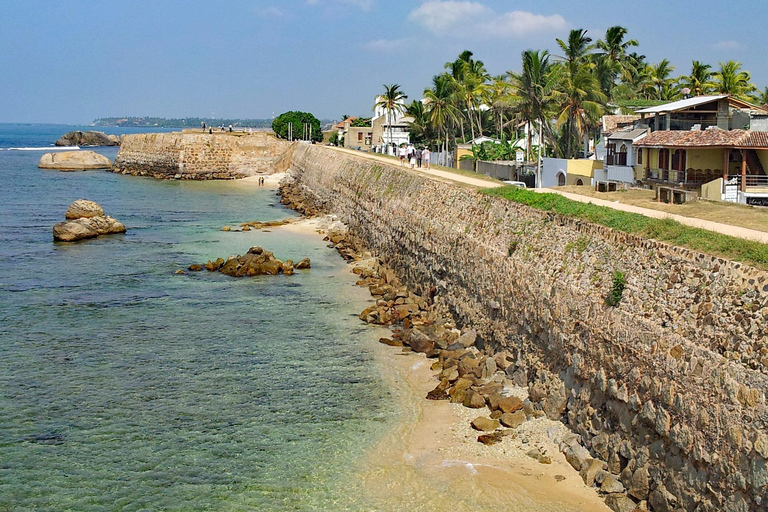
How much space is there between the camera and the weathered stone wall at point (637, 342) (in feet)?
37.4

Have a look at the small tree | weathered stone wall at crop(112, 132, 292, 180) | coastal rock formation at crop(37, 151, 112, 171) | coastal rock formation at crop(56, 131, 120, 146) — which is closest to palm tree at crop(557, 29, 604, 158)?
weathered stone wall at crop(112, 132, 292, 180)

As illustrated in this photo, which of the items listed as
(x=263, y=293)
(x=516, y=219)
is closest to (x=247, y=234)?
(x=263, y=293)

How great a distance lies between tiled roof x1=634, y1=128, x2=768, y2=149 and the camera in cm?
2627

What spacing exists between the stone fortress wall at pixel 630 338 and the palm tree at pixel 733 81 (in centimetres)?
3396

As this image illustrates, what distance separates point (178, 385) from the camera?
1864 centimetres

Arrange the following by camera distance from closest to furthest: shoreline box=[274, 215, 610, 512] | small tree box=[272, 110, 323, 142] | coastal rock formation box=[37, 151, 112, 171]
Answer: shoreline box=[274, 215, 610, 512] < coastal rock formation box=[37, 151, 112, 171] < small tree box=[272, 110, 323, 142]

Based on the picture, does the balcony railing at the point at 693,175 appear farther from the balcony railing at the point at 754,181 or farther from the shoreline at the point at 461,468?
the shoreline at the point at 461,468

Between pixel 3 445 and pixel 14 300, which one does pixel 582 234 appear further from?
pixel 14 300

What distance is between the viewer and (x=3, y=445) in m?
15.5

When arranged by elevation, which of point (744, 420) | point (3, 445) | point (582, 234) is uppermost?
point (582, 234)

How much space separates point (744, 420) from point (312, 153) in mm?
58114

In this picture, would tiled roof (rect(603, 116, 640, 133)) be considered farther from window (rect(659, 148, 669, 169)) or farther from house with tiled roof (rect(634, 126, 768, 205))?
house with tiled roof (rect(634, 126, 768, 205))

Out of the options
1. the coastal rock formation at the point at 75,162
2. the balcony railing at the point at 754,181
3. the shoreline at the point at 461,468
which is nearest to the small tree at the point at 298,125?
the coastal rock formation at the point at 75,162

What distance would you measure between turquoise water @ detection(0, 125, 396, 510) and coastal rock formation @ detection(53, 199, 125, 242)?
3126 mm
